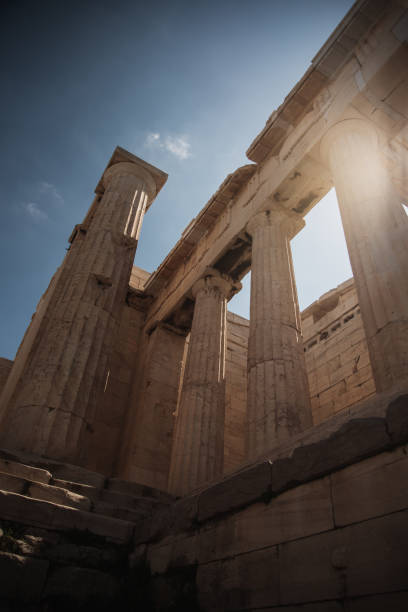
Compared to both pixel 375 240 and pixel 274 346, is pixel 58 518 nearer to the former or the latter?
pixel 274 346

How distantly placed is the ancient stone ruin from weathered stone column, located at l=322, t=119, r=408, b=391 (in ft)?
0.13

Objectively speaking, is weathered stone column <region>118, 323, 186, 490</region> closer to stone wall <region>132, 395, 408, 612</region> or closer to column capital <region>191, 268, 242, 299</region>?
column capital <region>191, 268, 242, 299</region>

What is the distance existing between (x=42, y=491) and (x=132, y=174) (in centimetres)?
1336

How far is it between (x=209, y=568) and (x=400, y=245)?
6.06 meters

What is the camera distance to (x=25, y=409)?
1020 cm

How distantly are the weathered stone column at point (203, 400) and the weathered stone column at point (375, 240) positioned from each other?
4.68 m

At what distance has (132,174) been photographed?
17.6 metres

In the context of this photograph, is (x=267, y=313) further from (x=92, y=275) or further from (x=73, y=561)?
(x=73, y=561)

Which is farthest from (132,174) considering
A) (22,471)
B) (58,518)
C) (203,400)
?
(58,518)

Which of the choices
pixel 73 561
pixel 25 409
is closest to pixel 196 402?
pixel 25 409

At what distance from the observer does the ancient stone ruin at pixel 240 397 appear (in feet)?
14.3

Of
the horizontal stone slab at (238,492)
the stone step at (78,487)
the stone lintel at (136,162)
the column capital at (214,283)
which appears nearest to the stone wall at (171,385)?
the column capital at (214,283)

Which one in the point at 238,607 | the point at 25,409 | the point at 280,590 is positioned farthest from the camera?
the point at 25,409

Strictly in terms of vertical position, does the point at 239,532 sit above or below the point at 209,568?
above
